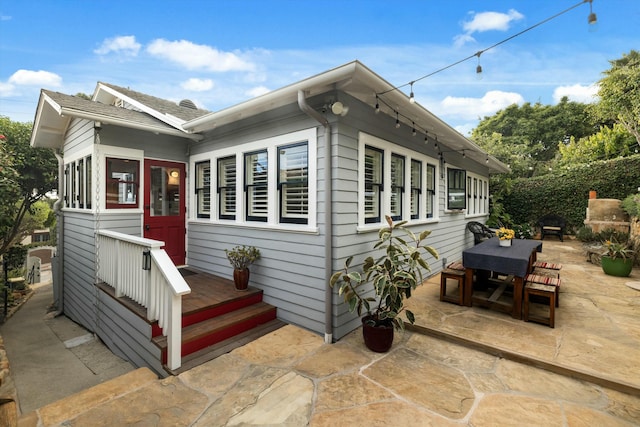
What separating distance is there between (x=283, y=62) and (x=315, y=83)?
8.46 m

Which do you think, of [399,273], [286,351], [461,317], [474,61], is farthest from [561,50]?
[286,351]

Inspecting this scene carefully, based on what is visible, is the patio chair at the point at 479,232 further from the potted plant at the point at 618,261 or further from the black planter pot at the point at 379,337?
the black planter pot at the point at 379,337

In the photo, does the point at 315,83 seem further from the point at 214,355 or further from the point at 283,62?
the point at 283,62

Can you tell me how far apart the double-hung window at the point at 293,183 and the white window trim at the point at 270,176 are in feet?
0.22

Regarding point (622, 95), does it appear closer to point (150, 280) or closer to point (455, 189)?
point (455, 189)

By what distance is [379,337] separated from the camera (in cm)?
294

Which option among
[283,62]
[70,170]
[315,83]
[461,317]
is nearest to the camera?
[315,83]

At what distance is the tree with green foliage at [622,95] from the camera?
9.96 metres

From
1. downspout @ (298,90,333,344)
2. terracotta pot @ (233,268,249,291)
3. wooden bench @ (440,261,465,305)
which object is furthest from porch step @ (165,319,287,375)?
wooden bench @ (440,261,465,305)

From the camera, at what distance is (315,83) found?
2.79 meters

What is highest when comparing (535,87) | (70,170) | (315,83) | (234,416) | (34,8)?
(535,87)

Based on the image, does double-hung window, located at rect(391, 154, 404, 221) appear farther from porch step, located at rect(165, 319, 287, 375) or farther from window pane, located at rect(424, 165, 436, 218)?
porch step, located at rect(165, 319, 287, 375)

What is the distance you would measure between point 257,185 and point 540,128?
24.2 meters

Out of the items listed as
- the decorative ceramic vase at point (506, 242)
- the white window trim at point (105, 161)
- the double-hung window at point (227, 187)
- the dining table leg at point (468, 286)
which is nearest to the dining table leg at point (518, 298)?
the dining table leg at point (468, 286)
